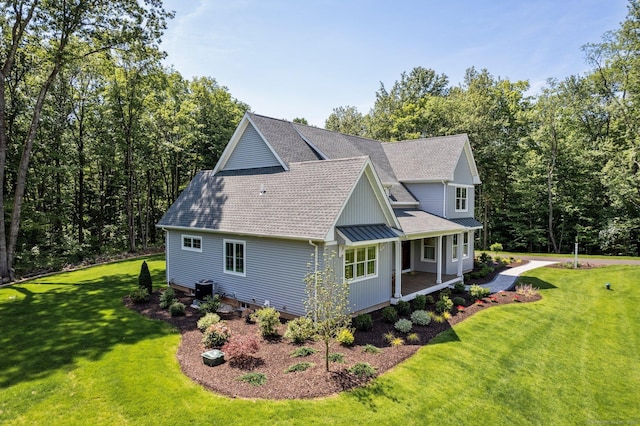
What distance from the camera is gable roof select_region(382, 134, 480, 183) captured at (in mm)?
20531

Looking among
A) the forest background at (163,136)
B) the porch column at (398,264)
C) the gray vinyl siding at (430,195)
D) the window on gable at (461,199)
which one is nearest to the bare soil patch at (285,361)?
the porch column at (398,264)

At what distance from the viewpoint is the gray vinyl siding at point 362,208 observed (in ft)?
41.5

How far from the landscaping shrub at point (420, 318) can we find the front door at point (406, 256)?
7.60 metres

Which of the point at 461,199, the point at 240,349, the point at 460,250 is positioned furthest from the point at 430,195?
the point at 240,349

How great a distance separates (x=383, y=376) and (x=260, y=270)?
6.35 meters

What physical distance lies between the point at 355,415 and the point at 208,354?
4424mm

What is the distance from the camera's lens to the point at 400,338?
11.4 metres

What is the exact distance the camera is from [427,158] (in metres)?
22.0

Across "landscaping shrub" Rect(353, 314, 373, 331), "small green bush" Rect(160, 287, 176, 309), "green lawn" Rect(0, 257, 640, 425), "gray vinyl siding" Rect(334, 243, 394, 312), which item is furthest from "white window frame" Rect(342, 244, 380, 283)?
"small green bush" Rect(160, 287, 176, 309)

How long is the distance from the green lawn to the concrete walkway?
3.24 meters

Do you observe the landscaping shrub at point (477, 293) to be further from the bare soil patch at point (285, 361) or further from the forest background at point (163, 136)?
the forest background at point (163, 136)

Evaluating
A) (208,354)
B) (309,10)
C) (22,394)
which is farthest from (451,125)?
(22,394)

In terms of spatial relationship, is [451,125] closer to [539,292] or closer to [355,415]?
[539,292]

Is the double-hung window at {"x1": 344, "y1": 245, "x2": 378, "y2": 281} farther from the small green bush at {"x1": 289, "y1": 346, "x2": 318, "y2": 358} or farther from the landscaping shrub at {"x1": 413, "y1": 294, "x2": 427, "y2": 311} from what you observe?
the small green bush at {"x1": 289, "y1": 346, "x2": 318, "y2": 358}
